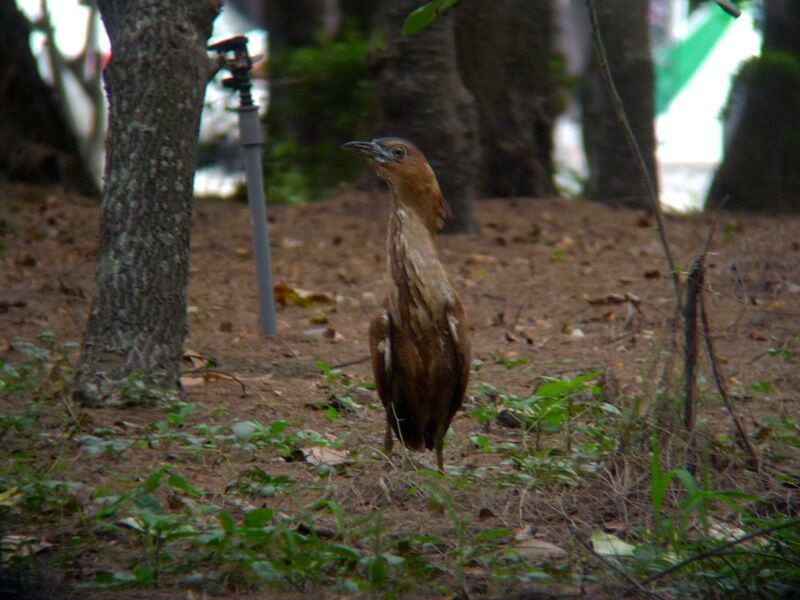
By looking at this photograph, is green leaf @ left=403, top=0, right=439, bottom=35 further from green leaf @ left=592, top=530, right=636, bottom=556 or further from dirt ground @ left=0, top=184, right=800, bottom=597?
green leaf @ left=592, top=530, right=636, bottom=556

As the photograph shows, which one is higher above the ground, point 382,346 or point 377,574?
point 382,346

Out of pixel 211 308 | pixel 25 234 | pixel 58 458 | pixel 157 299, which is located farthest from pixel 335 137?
pixel 58 458

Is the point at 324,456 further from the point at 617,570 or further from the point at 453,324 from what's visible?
the point at 617,570

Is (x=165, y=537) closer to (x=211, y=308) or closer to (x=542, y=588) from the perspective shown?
(x=542, y=588)

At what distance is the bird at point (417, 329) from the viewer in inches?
185

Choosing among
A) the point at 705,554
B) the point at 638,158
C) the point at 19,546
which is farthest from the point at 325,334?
the point at 705,554

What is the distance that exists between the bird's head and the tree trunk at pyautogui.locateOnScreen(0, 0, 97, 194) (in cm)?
654

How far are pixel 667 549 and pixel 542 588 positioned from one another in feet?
1.92

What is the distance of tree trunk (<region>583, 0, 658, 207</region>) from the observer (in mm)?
11070

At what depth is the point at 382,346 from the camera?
4750mm

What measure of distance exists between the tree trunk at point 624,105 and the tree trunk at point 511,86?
53cm

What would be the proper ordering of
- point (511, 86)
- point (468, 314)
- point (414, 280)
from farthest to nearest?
point (511, 86) < point (468, 314) < point (414, 280)

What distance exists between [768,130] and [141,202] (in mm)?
8693

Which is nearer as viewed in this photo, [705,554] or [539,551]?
[705,554]
